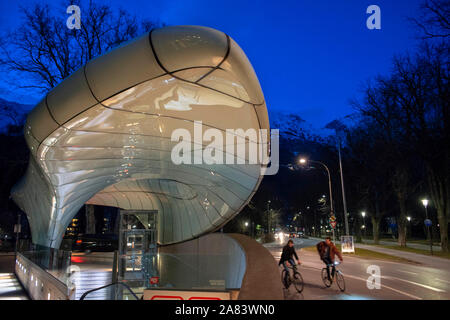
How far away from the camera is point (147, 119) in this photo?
7.18 metres

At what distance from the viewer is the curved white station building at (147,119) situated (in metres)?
4.95

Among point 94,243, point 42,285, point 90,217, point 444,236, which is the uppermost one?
point 90,217

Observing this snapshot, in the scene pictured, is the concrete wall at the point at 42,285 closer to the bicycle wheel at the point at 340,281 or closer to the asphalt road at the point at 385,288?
the asphalt road at the point at 385,288

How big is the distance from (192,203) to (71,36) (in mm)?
14880

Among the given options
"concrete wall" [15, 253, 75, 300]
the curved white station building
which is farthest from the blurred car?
"concrete wall" [15, 253, 75, 300]

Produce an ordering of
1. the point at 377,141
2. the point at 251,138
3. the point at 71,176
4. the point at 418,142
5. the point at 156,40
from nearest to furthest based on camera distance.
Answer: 1. the point at 156,40
2. the point at 251,138
3. the point at 71,176
4. the point at 418,142
5. the point at 377,141

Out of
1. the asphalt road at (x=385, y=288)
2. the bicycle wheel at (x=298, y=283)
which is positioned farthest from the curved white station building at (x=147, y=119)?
the asphalt road at (x=385, y=288)

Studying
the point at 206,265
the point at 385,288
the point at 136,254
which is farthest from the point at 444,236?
the point at 136,254

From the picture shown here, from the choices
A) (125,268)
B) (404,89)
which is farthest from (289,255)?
(404,89)

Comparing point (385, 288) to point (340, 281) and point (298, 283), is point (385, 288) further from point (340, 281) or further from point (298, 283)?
point (298, 283)

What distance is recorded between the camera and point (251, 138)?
7.36 metres

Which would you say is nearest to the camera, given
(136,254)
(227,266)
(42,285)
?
(42,285)

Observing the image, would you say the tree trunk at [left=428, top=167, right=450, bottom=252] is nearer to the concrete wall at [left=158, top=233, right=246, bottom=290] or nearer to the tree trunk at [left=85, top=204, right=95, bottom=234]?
the concrete wall at [left=158, top=233, right=246, bottom=290]
